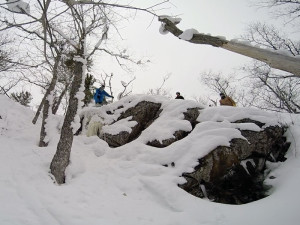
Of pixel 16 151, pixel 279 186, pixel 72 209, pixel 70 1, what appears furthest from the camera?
pixel 16 151

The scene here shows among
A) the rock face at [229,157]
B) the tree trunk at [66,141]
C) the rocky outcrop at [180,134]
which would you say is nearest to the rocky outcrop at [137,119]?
the rock face at [229,157]

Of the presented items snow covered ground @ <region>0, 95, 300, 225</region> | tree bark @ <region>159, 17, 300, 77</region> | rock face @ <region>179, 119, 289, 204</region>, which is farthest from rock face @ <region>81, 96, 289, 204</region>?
tree bark @ <region>159, 17, 300, 77</region>

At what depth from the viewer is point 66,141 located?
569 cm

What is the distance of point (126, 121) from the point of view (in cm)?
897

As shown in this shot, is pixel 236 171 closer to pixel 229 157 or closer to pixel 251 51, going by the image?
pixel 229 157

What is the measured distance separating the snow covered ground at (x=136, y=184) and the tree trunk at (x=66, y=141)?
225 millimetres

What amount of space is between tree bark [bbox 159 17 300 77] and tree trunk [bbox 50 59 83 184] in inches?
128

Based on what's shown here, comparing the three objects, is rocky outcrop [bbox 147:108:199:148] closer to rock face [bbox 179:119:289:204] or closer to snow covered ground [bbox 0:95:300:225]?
snow covered ground [bbox 0:95:300:225]

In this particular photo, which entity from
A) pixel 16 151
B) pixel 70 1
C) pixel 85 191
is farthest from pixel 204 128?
pixel 16 151

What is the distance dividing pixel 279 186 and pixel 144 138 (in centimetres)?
425

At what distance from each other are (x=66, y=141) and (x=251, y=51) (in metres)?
4.89

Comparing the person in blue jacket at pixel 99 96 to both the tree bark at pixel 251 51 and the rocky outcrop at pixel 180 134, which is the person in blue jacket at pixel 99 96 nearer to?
the rocky outcrop at pixel 180 134

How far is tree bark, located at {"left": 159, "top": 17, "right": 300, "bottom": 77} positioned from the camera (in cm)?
330

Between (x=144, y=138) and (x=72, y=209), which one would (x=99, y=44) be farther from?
(x=72, y=209)
